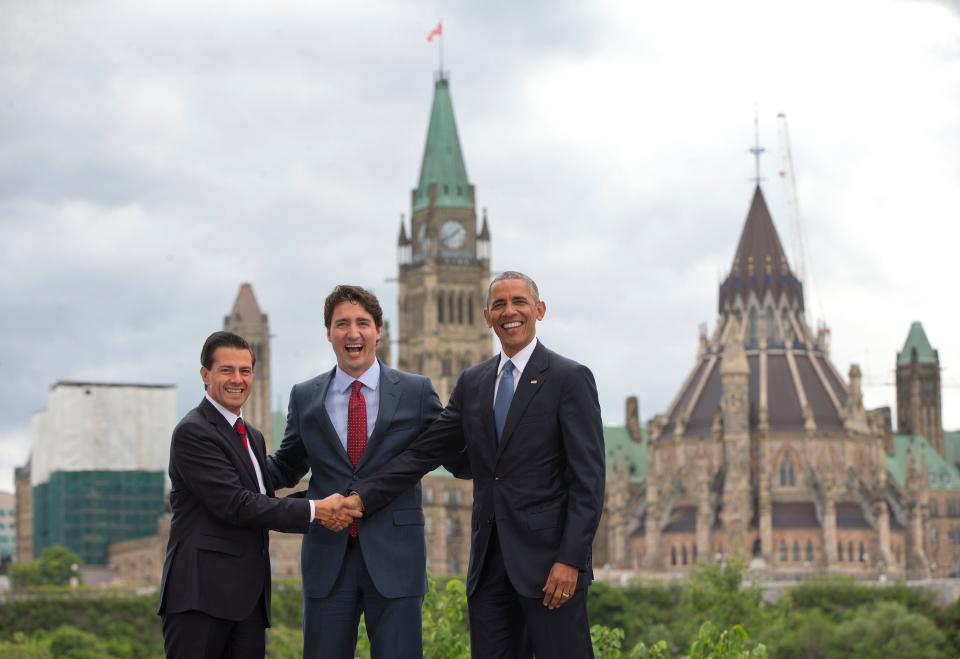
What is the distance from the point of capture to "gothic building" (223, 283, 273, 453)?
626ft

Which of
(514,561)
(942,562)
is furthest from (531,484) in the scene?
(942,562)

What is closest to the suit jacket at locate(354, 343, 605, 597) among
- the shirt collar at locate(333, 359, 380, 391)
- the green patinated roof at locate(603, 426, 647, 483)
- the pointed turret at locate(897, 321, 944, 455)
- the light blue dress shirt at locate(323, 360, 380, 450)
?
the light blue dress shirt at locate(323, 360, 380, 450)

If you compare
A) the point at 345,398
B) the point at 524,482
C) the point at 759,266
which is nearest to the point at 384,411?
the point at 345,398

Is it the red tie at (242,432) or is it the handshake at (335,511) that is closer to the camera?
the handshake at (335,511)

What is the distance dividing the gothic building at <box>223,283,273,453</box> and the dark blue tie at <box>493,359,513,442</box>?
558 ft

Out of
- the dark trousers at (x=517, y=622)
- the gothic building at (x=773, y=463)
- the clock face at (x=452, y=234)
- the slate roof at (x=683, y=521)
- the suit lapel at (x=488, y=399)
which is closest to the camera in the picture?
the dark trousers at (x=517, y=622)

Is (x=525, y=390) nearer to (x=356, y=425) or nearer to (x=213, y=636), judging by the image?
(x=356, y=425)

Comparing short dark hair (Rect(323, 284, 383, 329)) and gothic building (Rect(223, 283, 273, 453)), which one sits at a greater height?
gothic building (Rect(223, 283, 273, 453))

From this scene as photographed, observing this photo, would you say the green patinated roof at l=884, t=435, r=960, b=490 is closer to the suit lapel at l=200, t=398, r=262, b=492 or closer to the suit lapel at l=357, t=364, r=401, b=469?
the suit lapel at l=357, t=364, r=401, b=469

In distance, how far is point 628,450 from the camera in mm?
184500

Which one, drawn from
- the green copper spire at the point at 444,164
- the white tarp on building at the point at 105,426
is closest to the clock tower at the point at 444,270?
the green copper spire at the point at 444,164

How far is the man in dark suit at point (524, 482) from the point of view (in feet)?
59.2

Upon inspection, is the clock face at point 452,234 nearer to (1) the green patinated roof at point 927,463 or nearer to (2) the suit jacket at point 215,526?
(1) the green patinated roof at point 927,463

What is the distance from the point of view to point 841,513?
6201 inches
